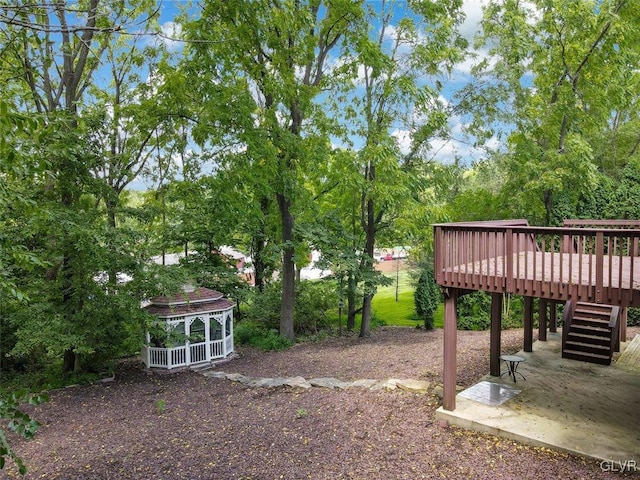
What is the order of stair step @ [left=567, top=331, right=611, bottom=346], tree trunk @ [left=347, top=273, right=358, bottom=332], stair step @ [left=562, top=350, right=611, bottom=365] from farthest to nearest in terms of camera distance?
1. tree trunk @ [left=347, top=273, right=358, bottom=332]
2. stair step @ [left=567, top=331, right=611, bottom=346]
3. stair step @ [left=562, top=350, right=611, bottom=365]

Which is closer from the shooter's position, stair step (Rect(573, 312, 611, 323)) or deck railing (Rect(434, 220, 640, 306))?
deck railing (Rect(434, 220, 640, 306))

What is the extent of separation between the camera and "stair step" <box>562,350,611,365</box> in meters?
9.27

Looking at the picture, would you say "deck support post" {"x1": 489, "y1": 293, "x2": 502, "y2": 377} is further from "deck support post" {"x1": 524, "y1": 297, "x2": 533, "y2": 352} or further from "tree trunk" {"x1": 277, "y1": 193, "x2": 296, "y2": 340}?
"tree trunk" {"x1": 277, "y1": 193, "x2": 296, "y2": 340}

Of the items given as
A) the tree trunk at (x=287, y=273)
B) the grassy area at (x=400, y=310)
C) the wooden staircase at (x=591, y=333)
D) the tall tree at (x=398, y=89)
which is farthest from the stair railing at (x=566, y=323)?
the tree trunk at (x=287, y=273)

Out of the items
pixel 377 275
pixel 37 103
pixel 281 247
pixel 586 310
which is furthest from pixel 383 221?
pixel 37 103

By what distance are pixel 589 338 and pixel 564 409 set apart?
3.45 m

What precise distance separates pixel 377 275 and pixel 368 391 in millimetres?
6468

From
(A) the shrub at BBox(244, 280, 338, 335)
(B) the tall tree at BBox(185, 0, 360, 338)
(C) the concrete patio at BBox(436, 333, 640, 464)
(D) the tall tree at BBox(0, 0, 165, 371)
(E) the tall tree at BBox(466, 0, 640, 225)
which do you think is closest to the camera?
(C) the concrete patio at BBox(436, 333, 640, 464)

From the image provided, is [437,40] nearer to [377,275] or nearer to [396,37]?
[396,37]

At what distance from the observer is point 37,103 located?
11500 mm

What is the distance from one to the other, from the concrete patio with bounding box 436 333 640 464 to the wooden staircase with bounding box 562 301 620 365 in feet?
0.94

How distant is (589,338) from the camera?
31.4ft

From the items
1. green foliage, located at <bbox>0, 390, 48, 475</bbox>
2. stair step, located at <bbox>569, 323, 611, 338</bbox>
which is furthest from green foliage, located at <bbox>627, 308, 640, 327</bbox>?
green foliage, located at <bbox>0, 390, 48, 475</bbox>

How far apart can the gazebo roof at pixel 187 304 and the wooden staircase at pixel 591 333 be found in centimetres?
865
